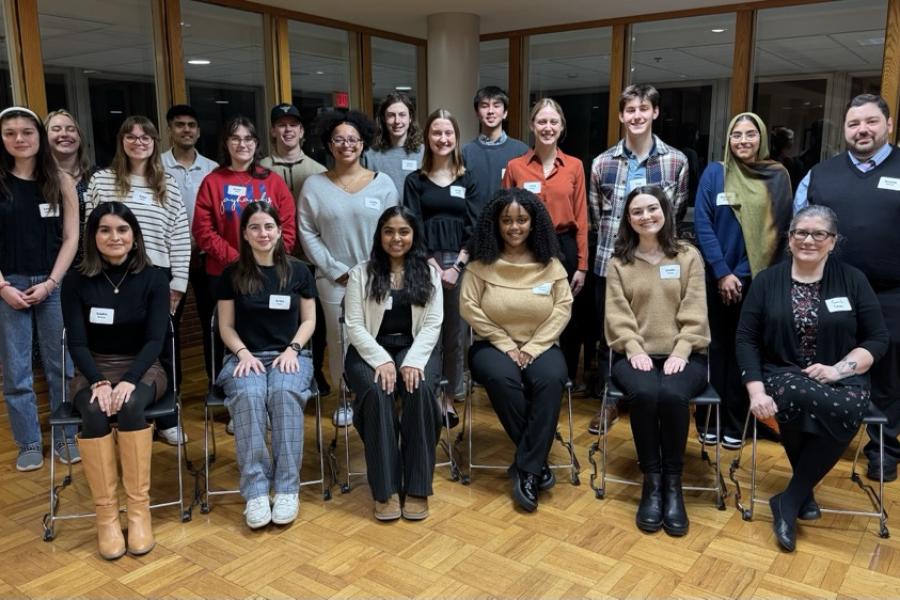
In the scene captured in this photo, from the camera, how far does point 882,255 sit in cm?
301

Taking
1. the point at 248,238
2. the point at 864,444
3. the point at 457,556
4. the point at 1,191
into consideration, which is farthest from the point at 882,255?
the point at 1,191

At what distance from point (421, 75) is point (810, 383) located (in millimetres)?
5143

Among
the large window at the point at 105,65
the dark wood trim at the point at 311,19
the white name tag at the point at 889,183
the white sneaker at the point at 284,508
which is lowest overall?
the white sneaker at the point at 284,508

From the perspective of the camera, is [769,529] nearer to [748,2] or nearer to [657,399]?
[657,399]

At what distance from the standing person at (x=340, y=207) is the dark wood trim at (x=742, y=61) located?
3.34 m

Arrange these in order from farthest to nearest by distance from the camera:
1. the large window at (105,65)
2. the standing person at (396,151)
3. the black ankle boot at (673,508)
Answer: the large window at (105,65), the standing person at (396,151), the black ankle boot at (673,508)

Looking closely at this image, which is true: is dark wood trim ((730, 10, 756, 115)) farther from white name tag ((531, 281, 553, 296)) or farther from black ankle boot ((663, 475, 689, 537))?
black ankle boot ((663, 475, 689, 537))

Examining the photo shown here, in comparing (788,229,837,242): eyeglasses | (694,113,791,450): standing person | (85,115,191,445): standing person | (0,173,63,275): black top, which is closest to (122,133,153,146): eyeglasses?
(85,115,191,445): standing person

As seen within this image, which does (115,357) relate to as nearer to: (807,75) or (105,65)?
(105,65)

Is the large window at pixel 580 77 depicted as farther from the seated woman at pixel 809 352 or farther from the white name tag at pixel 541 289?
the seated woman at pixel 809 352

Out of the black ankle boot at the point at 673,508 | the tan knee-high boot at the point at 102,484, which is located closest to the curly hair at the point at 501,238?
the black ankle boot at the point at 673,508

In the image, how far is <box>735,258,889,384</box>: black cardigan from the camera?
8.91 feet

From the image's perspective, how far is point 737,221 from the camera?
3340 millimetres

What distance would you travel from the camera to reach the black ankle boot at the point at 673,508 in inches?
104
